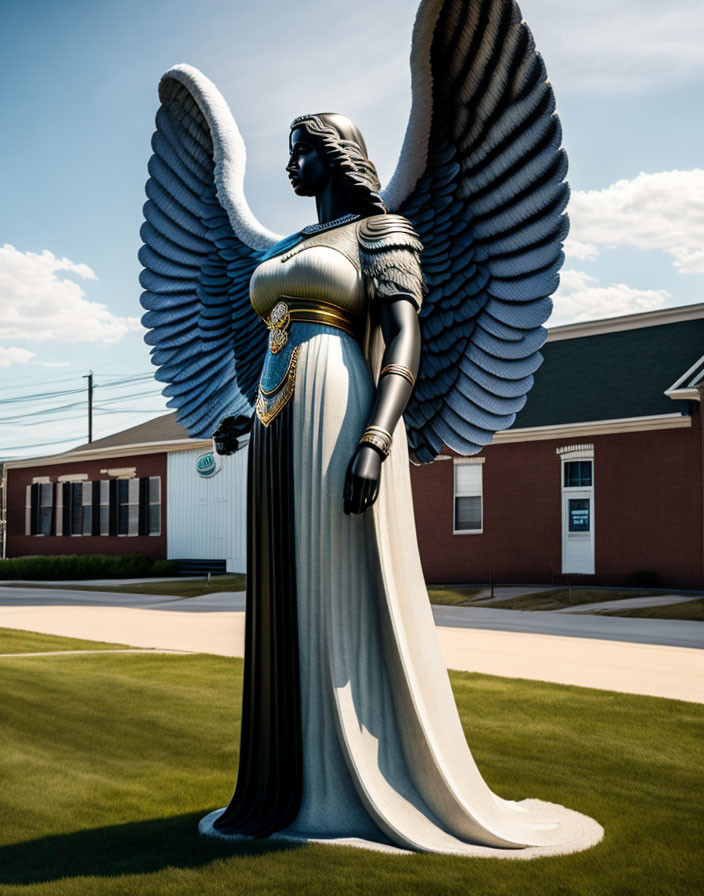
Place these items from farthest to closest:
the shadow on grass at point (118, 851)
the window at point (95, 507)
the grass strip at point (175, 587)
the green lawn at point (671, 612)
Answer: the window at point (95, 507)
the grass strip at point (175, 587)
the green lawn at point (671, 612)
the shadow on grass at point (118, 851)

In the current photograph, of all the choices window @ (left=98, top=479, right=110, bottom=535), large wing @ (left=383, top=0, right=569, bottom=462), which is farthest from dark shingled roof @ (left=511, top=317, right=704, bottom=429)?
large wing @ (left=383, top=0, right=569, bottom=462)

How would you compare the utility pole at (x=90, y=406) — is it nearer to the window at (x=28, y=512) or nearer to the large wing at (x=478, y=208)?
the window at (x=28, y=512)

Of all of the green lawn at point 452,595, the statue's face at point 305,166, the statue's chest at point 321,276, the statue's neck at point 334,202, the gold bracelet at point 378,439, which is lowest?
the green lawn at point 452,595

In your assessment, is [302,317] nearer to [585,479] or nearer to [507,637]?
[507,637]

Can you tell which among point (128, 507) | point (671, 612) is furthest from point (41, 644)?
point (128, 507)

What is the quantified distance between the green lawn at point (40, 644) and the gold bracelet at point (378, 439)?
8.26 metres

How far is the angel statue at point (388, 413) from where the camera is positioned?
12.6ft

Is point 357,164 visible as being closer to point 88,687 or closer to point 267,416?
point 267,416

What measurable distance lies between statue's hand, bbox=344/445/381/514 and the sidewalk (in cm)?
531

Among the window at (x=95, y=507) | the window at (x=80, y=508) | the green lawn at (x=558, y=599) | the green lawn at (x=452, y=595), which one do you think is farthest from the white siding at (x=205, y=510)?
the green lawn at (x=558, y=599)

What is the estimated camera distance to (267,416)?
13.6ft

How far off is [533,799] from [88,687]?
466 centimetres

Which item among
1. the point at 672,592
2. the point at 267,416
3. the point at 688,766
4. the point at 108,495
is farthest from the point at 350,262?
the point at 108,495

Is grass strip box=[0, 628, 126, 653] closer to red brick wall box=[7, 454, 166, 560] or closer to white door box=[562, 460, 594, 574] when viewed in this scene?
white door box=[562, 460, 594, 574]
